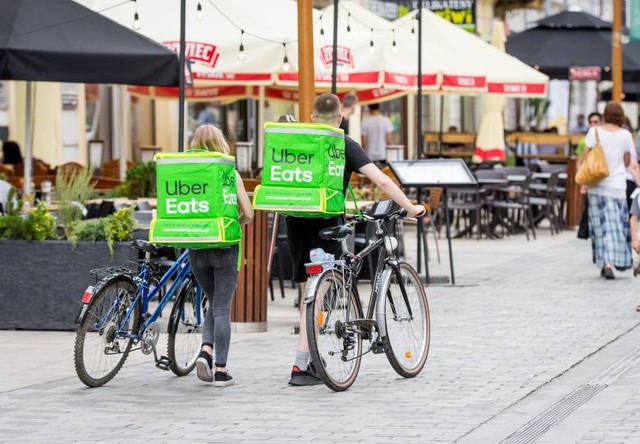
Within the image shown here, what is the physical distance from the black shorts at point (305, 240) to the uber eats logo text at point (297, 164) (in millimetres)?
367

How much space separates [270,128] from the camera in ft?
32.7

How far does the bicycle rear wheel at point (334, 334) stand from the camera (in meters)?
9.47

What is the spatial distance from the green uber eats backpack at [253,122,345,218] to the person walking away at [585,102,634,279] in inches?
299

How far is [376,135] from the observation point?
83.4ft

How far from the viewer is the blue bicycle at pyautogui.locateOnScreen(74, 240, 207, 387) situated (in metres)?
9.64

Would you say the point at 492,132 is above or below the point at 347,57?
below

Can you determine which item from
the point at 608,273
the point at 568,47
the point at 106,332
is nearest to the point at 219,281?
the point at 106,332

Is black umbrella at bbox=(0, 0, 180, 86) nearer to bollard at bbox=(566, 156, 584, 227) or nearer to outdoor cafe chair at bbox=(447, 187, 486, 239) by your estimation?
outdoor cafe chair at bbox=(447, 187, 486, 239)

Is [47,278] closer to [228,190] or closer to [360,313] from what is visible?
[228,190]

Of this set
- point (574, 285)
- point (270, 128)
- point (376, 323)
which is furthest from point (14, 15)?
point (574, 285)

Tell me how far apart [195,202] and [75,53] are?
4000 mm

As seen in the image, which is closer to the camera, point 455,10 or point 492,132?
point 492,132

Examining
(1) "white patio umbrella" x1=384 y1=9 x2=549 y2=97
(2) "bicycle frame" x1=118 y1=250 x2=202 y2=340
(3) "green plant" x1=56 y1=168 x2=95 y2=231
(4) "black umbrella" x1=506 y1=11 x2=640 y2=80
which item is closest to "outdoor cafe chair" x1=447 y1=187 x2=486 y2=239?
(1) "white patio umbrella" x1=384 y1=9 x2=549 y2=97

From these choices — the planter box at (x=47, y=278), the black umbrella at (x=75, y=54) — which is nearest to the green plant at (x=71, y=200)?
the planter box at (x=47, y=278)
